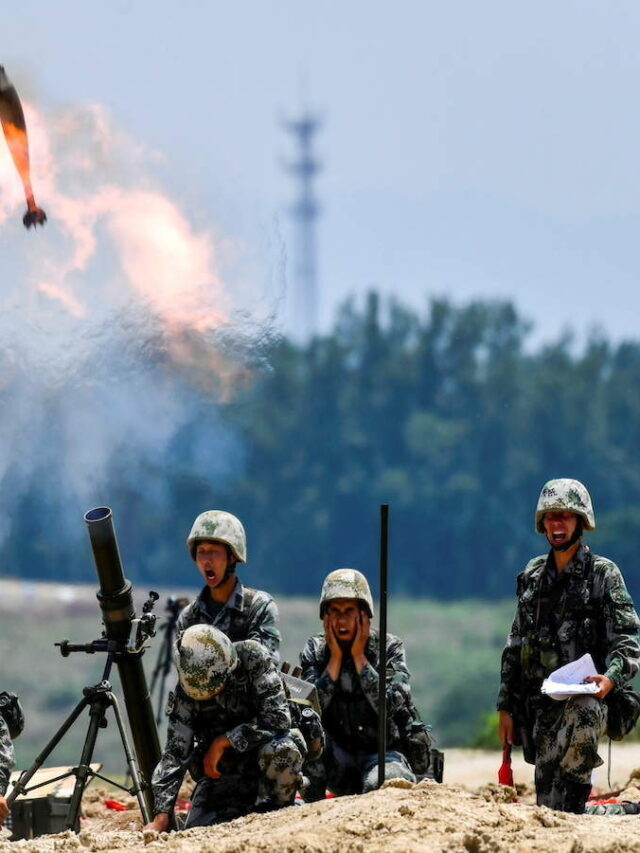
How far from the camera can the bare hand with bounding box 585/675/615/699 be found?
9273 millimetres

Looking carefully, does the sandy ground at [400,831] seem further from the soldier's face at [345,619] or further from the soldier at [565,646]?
the soldier's face at [345,619]

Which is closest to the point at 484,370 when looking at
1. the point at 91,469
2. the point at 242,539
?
the point at 91,469

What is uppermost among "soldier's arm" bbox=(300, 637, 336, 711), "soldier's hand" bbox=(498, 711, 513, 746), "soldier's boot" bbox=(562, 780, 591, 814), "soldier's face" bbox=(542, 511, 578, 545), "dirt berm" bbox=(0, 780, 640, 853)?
"soldier's face" bbox=(542, 511, 578, 545)

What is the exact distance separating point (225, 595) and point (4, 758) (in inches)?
60.6

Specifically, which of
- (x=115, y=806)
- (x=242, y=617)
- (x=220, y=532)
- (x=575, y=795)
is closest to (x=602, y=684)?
(x=575, y=795)

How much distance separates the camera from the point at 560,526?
9766 mm

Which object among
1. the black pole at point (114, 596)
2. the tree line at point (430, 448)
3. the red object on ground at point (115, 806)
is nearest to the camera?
the black pole at point (114, 596)

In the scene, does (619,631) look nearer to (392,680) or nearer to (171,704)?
(392,680)

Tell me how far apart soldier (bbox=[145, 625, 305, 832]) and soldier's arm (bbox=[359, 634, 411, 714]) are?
97 centimetres

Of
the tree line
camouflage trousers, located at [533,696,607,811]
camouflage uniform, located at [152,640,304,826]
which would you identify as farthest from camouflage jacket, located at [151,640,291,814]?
the tree line

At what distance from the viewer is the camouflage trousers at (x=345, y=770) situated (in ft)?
32.8

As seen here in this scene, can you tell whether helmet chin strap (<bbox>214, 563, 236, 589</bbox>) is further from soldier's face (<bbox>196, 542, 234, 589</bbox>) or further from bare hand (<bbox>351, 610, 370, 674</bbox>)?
bare hand (<bbox>351, 610, 370, 674</bbox>)

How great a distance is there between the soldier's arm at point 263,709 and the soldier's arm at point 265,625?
64 centimetres

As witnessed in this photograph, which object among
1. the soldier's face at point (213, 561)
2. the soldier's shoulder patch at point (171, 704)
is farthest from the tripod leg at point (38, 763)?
the soldier's face at point (213, 561)
